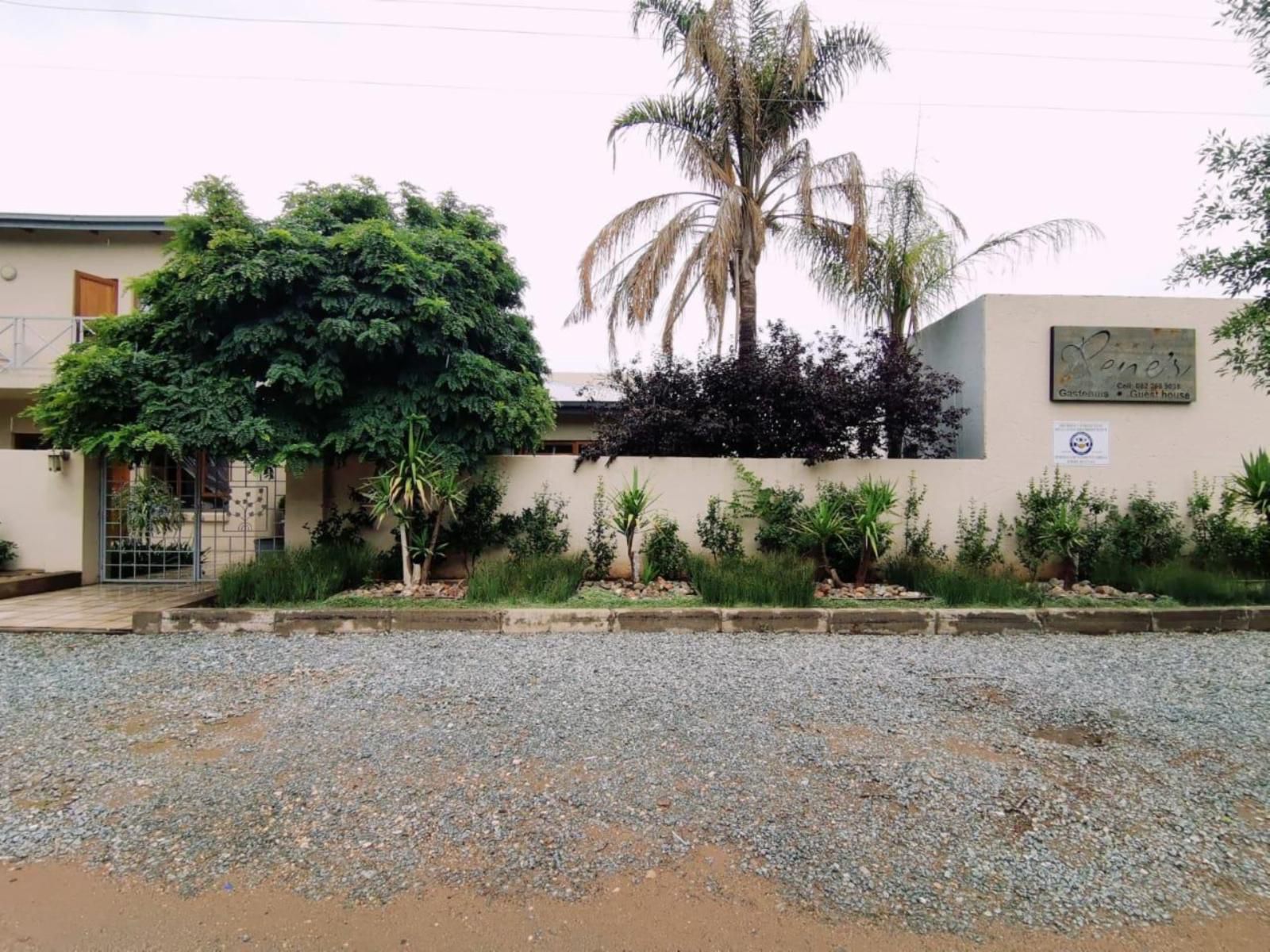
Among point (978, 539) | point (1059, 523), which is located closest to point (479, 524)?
point (978, 539)

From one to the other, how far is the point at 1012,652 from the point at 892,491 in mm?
2738

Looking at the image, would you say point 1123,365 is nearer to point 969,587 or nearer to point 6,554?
point 969,587

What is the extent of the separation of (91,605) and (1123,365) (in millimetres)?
13173

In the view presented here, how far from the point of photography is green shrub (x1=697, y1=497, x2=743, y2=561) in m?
8.19

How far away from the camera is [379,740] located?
350 cm

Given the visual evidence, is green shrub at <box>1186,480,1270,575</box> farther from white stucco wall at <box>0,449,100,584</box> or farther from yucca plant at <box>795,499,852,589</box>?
white stucco wall at <box>0,449,100,584</box>

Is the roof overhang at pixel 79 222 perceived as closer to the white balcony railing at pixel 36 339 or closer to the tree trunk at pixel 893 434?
the white balcony railing at pixel 36 339

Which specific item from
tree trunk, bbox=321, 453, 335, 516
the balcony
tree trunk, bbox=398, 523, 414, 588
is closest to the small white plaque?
tree trunk, bbox=398, 523, 414, 588

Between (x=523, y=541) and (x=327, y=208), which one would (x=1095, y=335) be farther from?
(x=327, y=208)

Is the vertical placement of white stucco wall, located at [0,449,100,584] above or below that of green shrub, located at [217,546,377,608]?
above

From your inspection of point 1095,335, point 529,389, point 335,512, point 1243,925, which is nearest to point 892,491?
point 1095,335

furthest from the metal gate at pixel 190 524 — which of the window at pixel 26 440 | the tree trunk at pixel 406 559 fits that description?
the window at pixel 26 440

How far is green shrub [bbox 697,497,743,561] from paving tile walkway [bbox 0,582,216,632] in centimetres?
572

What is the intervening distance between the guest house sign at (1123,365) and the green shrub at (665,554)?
5552 mm
